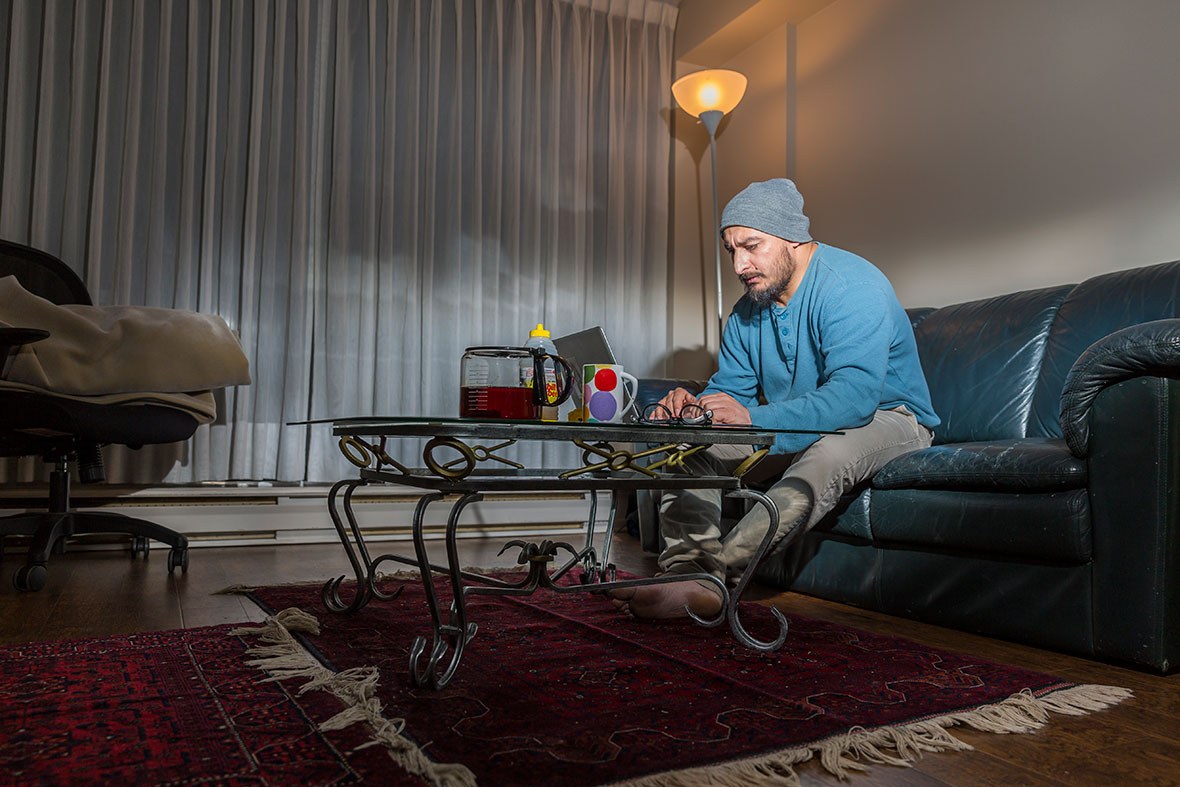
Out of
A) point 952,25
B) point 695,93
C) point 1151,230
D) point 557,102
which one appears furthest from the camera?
point 557,102

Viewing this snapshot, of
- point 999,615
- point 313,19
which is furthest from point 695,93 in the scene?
point 999,615

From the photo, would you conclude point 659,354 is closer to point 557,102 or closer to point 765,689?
point 557,102

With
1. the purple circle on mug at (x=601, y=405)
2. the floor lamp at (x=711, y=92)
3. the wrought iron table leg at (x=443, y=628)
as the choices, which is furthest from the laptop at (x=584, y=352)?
the floor lamp at (x=711, y=92)

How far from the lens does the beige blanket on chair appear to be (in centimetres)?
220

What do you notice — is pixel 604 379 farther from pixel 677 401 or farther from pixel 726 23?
pixel 726 23

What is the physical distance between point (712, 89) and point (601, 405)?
222cm

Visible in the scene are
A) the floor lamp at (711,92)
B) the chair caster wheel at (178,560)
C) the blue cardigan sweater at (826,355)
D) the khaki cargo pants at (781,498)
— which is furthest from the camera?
the floor lamp at (711,92)

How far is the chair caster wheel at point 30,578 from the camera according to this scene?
6.48 feet

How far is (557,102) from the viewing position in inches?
145

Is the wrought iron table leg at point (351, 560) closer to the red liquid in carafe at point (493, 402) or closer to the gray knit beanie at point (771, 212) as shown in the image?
the red liquid in carafe at point (493, 402)

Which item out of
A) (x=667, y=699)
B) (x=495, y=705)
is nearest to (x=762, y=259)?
(x=667, y=699)

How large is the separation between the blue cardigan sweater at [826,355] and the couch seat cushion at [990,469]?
0.14 m

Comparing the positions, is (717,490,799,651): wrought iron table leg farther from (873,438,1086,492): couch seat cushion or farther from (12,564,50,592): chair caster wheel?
(12,564,50,592): chair caster wheel

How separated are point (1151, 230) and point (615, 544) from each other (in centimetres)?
191
